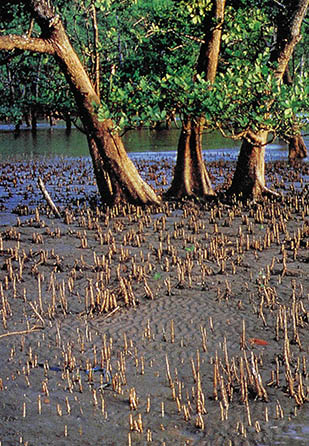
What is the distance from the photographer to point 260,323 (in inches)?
275

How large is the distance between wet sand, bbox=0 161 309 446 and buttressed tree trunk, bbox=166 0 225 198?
197 centimetres

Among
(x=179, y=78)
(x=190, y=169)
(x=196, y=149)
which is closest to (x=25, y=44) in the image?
(x=179, y=78)

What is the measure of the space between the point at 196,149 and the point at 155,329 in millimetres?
8338

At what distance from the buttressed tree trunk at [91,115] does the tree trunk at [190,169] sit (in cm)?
104

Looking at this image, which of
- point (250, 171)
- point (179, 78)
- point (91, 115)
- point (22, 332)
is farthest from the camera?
point (250, 171)

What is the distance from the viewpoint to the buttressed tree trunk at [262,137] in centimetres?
1395

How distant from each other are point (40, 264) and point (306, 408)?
5.44 meters

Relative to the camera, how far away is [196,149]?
578 inches

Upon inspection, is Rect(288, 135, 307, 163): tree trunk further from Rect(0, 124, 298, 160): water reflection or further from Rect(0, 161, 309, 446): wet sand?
Rect(0, 161, 309, 446): wet sand

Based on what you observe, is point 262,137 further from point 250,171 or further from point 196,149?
point 196,149

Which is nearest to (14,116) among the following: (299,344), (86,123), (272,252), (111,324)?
(86,123)

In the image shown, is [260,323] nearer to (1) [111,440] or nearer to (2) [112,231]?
(1) [111,440]

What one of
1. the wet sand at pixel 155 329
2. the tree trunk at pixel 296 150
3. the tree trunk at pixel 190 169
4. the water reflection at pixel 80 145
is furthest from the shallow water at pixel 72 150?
the wet sand at pixel 155 329

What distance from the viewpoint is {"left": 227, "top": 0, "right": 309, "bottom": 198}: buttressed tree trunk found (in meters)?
14.0
